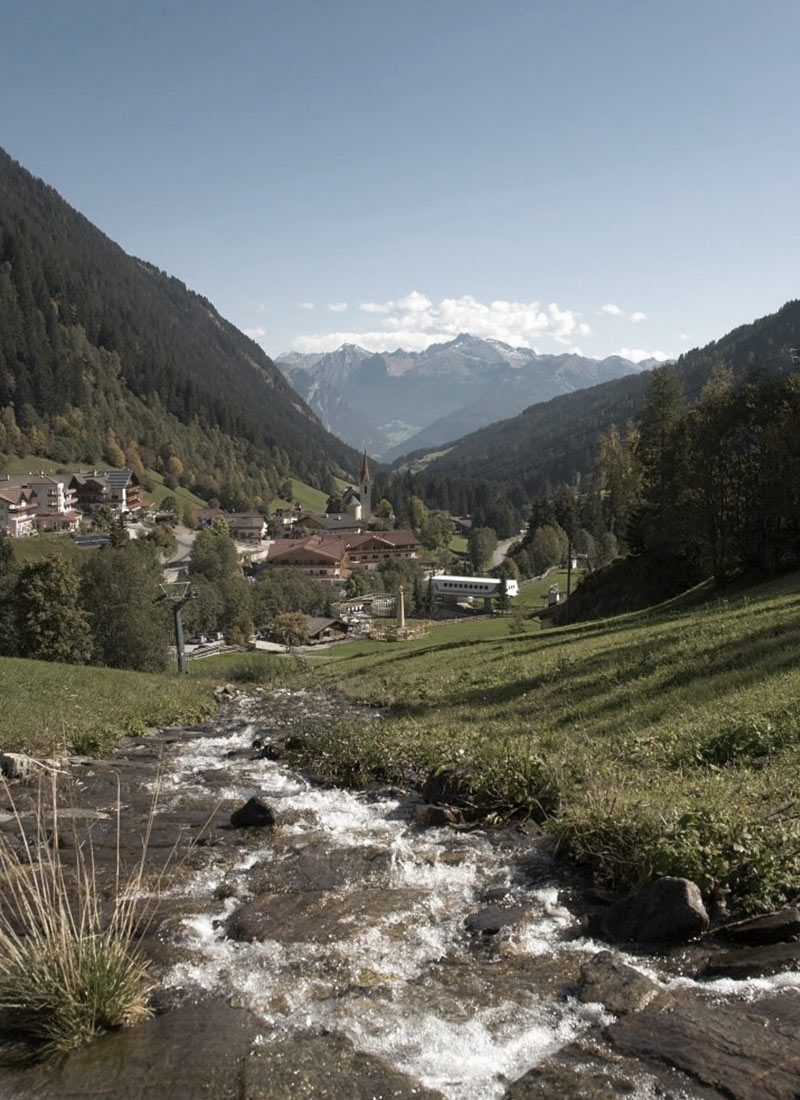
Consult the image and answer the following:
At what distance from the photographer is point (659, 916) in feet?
24.5

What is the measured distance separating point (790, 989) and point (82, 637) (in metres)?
60.9

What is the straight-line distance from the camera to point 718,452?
157 ft

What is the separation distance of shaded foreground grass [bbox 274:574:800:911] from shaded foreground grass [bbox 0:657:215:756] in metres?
6.27

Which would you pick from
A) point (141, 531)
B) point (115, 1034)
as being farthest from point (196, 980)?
point (141, 531)

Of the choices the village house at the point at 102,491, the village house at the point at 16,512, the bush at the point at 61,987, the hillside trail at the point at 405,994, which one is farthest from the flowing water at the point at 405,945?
the village house at the point at 102,491

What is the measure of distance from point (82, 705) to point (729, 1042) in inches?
943

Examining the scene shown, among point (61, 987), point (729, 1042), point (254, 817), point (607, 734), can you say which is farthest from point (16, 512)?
point (729, 1042)

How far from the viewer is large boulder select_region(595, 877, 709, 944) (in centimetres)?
734

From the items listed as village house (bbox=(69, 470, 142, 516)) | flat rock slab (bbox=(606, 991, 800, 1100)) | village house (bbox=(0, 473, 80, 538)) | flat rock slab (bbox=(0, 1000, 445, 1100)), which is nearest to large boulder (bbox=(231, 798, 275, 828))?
flat rock slab (bbox=(0, 1000, 445, 1100))

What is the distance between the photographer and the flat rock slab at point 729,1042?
5.20m

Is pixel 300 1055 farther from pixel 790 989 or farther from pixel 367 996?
pixel 790 989

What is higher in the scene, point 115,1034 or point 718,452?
point 718,452

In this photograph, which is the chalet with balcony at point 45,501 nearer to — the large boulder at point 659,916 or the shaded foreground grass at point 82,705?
the shaded foreground grass at point 82,705

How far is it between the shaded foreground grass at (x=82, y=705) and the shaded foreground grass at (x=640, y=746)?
20.6ft
